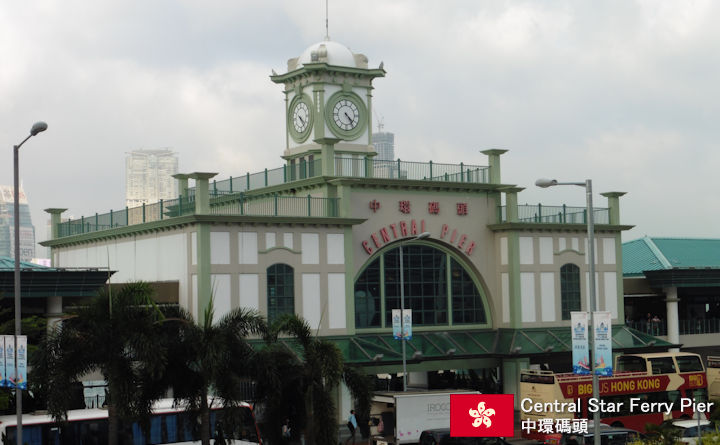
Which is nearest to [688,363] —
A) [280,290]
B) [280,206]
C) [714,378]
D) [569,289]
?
[714,378]

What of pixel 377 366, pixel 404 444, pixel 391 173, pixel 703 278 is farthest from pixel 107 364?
pixel 703 278

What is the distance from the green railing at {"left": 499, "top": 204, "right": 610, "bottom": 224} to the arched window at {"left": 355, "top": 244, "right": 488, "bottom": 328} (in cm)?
386

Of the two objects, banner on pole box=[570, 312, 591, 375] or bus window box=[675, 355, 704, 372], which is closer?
banner on pole box=[570, 312, 591, 375]

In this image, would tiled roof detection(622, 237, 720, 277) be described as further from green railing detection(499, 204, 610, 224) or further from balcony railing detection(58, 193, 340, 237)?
balcony railing detection(58, 193, 340, 237)

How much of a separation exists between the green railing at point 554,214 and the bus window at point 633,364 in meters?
9.82

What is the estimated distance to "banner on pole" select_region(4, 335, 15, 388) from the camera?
95.8ft

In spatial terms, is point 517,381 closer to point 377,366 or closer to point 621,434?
point 377,366

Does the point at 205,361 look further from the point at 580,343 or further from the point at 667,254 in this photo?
the point at 667,254

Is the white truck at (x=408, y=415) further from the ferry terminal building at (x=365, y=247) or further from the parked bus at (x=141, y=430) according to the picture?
the ferry terminal building at (x=365, y=247)

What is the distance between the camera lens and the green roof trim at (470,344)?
46469mm

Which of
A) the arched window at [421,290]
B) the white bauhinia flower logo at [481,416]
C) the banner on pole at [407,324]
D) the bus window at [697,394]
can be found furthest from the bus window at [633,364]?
the banner on pole at [407,324]

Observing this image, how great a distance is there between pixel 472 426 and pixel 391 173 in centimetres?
Result: 1545

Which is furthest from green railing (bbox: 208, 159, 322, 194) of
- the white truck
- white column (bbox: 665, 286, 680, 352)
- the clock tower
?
white column (bbox: 665, 286, 680, 352)

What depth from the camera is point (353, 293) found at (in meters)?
47.3
